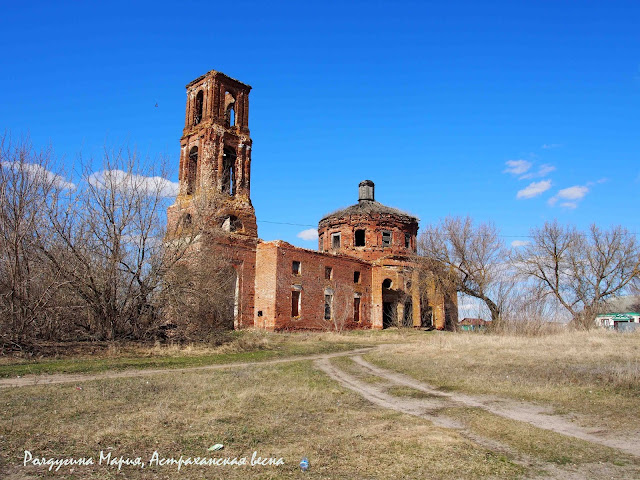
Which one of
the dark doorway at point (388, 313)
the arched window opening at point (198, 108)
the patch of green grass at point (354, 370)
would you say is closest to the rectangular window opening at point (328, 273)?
the dark doorway at point (388, 313)

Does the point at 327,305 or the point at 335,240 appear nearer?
the point at 327,305

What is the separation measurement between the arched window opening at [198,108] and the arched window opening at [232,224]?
23.1 ft

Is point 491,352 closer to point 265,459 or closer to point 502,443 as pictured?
point 502,443

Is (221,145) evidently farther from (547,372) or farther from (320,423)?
(320,423)

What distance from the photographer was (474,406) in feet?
25.7

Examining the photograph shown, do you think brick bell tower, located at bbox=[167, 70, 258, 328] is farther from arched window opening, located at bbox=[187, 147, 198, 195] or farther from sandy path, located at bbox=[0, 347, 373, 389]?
sandy path, located at bbox=[0, 347, 373, 389]

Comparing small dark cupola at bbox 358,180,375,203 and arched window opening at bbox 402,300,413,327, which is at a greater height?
small dark cupola at bbox 358,180,375,203

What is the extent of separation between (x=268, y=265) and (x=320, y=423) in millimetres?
21995

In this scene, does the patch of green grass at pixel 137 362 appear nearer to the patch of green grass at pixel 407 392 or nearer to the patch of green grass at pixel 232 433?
the patch of green grass at pixel 232 433

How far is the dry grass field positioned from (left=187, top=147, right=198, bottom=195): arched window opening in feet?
61.3

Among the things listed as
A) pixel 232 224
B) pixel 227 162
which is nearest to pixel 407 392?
pixel 232 224

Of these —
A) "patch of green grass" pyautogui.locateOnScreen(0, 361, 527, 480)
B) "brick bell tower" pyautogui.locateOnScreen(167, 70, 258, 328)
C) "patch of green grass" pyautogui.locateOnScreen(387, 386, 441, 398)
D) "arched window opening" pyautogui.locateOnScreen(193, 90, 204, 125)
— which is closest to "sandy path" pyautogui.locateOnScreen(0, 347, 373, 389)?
"patch of green grass" pyautogui.locateOnScreen(0, 361, 527, 480)

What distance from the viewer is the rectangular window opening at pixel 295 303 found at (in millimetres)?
29219

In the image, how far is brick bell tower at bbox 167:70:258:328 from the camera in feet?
90.6
